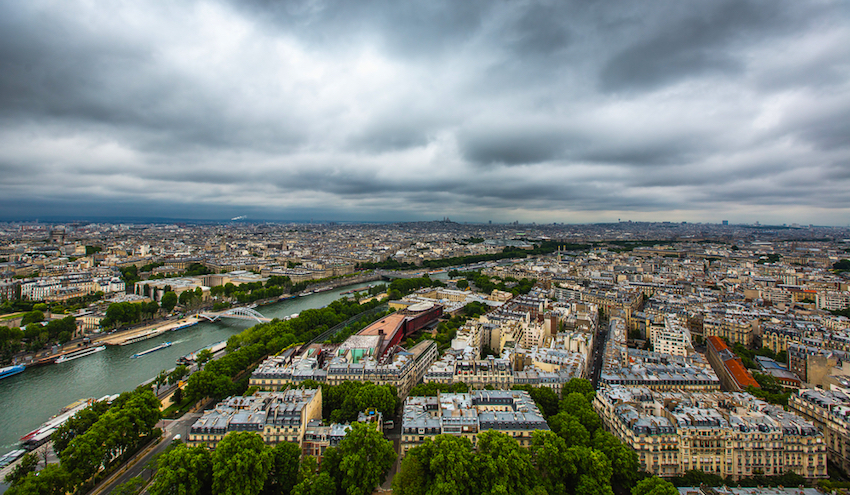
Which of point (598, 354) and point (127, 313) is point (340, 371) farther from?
point (127, 313)

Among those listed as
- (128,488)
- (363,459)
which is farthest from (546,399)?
(128,488)

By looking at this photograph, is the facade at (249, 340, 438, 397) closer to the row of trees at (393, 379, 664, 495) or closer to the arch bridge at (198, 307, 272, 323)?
the row of trees at (393, 379, 664, 495)

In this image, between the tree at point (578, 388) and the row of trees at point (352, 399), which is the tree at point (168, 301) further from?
the tree at point (578, 388)

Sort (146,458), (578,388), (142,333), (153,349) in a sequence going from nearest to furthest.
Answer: (146,458), (578,388), (153,349), (142,333)

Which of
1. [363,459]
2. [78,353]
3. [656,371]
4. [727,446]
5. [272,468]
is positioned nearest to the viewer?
[363,459]

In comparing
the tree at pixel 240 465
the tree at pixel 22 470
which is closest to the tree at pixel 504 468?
the tree at pixel 240 465

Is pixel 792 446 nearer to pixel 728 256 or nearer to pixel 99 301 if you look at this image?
pixel 99 301

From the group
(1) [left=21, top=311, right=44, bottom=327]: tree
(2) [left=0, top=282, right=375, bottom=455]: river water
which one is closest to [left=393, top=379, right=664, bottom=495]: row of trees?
(2) [left=0, top=282, right=375, bottom=455]: river water
